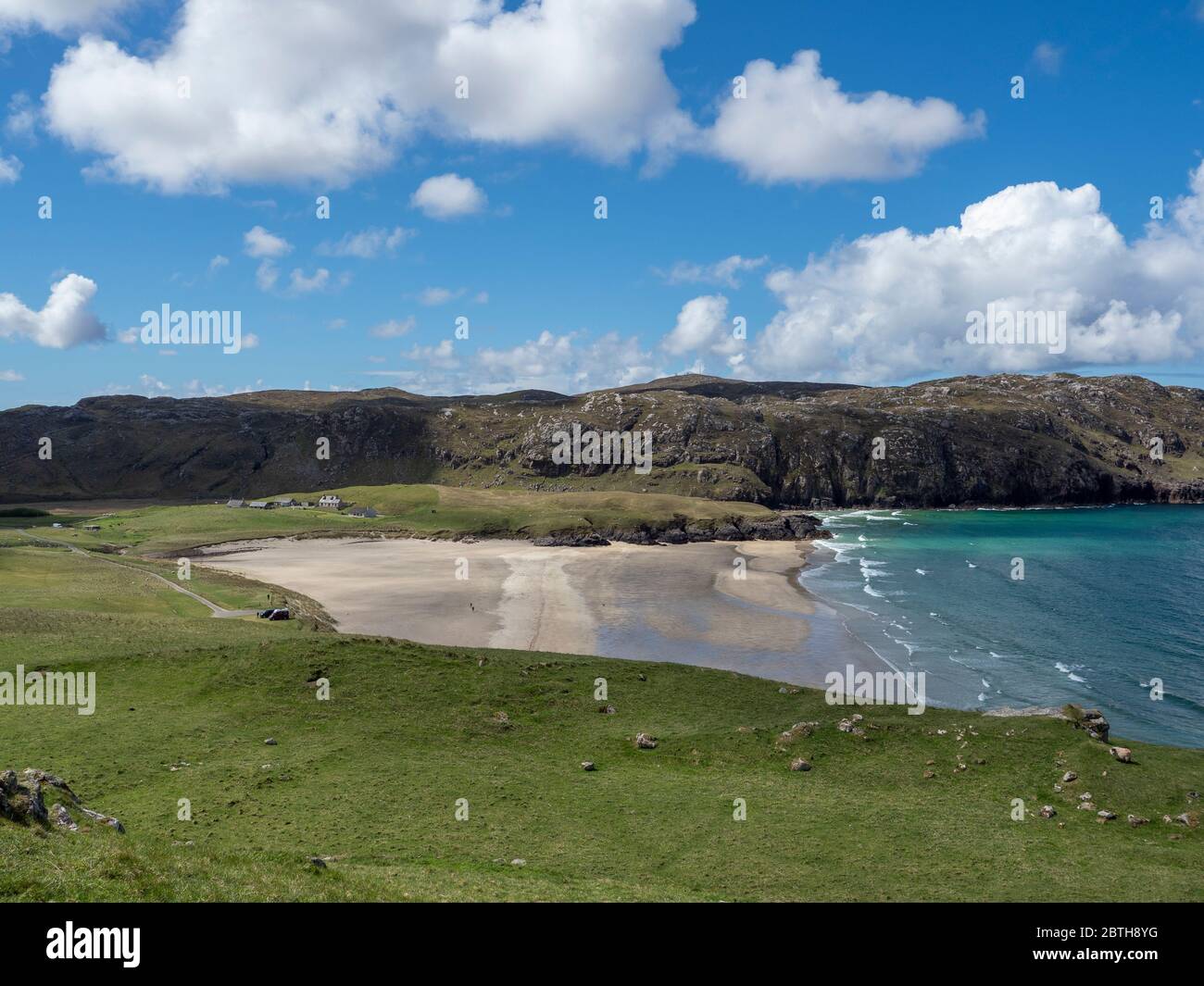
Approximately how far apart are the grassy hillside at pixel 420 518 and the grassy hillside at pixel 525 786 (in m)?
91.6

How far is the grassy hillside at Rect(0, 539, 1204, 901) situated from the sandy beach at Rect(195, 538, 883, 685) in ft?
63.2

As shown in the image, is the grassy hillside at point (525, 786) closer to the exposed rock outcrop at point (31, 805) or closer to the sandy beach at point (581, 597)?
the exposed rock outcrop at point (31, 805)

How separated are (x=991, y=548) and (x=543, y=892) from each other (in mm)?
141247

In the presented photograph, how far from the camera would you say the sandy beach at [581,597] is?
67625 millimetres

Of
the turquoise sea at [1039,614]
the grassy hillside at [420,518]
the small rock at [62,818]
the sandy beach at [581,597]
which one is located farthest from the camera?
the grassy hillside at [420,518]

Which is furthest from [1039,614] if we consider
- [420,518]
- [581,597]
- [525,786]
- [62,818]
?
[420,518]

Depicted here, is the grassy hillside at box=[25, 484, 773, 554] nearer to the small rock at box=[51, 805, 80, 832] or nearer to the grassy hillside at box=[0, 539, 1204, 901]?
the grassy hillside at box=[0, 539, 1204, 901]

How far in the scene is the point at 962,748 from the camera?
119 feet

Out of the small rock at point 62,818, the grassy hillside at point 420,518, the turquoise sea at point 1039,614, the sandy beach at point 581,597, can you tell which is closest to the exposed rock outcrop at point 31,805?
the small rock at point 62,818

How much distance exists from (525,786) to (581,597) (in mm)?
59677

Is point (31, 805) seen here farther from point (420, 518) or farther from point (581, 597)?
point (420, 518)
